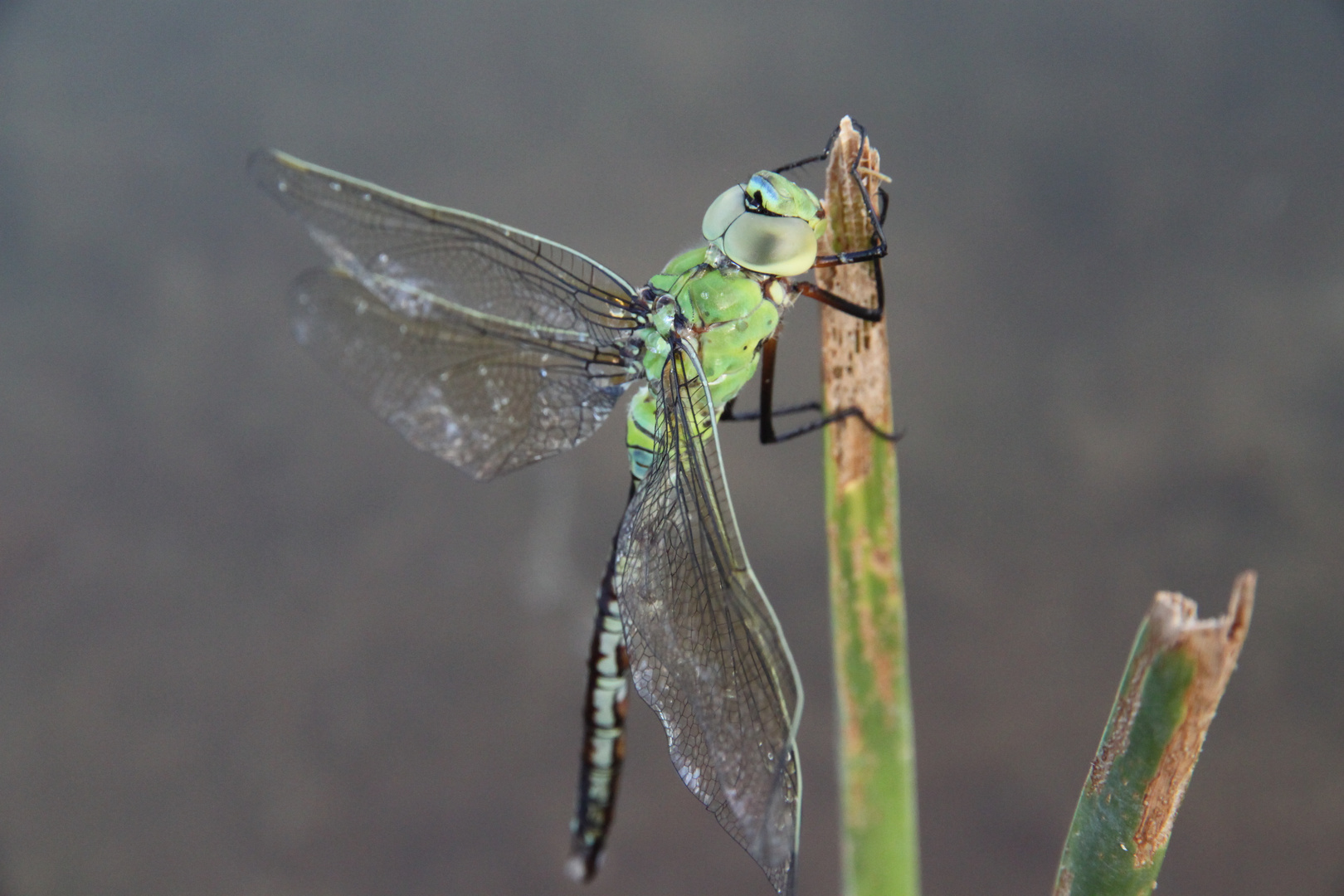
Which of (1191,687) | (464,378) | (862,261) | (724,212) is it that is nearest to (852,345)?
(862,261)

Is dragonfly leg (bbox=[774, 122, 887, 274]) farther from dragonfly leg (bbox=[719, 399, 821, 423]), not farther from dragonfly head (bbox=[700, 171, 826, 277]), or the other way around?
dragonfly leg (bbox=[719, 399, 821, 423])

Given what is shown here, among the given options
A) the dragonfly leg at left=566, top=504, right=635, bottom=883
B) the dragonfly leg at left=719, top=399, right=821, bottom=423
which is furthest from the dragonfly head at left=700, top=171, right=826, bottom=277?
the dragonfly leg at left=566, top=504, right=635, bottom=883

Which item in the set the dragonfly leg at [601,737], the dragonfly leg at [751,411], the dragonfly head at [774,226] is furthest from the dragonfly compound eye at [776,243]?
the dragonfly leg at [601,737]

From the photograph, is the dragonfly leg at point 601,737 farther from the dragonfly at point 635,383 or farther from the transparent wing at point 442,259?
the transparent wing at point 442,259

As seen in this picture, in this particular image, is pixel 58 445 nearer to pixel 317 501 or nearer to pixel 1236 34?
pixel 317 501

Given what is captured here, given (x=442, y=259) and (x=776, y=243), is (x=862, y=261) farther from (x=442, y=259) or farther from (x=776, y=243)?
(x=442, y=259)

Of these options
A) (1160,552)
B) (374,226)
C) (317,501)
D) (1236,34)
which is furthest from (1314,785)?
(317,501)
